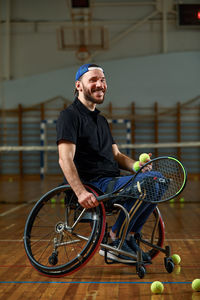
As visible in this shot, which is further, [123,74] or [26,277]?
[123,74]

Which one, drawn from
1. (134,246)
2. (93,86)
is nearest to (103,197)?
(134,246)

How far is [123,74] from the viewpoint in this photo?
44.9 ft

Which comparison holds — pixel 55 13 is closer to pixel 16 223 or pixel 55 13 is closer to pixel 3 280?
pixel 16 223

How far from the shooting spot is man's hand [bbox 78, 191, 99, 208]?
2369 millimetres

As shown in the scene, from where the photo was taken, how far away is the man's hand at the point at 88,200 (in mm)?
2369

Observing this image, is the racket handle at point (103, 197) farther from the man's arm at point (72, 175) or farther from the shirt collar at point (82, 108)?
the shirt collar at point (82, 108)

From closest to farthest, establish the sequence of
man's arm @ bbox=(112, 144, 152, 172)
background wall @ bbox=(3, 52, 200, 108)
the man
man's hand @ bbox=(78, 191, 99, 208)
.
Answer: man's hand @ bbox=(78, 191, 99, 208)
the man
man's arm @ bbox=(112, 144, 152, 172)
background wall @ bbox=(3, 52, 200, 108)

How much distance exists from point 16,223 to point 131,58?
9733mm

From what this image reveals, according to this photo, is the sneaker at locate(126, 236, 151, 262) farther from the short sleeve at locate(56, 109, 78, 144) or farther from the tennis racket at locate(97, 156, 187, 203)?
the short sleeve at locate(56, 109, 78, 144)

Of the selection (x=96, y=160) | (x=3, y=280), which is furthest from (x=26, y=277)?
(x=96, y=160)

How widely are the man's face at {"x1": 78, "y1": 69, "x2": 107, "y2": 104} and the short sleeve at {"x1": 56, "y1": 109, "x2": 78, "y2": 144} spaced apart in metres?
0.20

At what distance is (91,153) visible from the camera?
2686 millimetres

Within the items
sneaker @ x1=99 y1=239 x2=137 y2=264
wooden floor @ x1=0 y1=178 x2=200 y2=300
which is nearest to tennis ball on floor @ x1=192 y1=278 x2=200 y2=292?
wooden floor @ x1=0 y1=178 x2=200 y2=300

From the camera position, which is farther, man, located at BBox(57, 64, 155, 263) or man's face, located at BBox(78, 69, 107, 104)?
Answer: man's face, located at BBox(78, 69, 107, 104)
